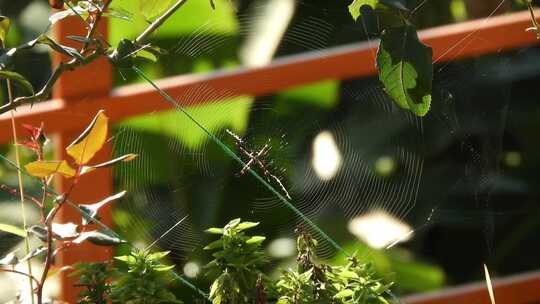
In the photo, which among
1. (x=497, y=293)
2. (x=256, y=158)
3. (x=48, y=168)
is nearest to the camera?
(x=48, y=168)

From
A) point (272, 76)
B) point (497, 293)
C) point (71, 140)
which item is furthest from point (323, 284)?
point (497, 293)

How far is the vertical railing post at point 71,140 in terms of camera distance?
1985mm

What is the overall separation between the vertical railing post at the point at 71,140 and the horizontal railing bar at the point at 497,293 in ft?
2.06

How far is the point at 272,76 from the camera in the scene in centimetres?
201

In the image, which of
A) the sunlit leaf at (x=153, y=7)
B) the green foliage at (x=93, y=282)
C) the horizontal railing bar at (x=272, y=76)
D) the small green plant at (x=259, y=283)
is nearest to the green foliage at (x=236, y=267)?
the small green plant at (x=259, y=283)

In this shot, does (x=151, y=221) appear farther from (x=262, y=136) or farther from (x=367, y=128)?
(x=367, y=128)

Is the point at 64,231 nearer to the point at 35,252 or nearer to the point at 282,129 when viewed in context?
the point at 35,252

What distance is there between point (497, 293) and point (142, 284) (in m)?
1.13

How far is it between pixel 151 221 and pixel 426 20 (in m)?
0.71

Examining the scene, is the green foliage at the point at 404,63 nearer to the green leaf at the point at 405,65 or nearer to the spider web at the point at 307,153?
the green leaf at the point at 405,65

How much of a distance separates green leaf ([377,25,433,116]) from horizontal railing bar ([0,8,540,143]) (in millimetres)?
374

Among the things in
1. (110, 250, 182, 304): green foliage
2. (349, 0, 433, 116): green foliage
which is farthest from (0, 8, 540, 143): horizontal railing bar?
(110, 250, 182, 304): green foliage

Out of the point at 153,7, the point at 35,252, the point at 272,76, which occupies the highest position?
the point at 272,76

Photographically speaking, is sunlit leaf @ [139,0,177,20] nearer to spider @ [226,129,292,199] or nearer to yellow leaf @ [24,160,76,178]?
spider @ [226,129,292,199]
